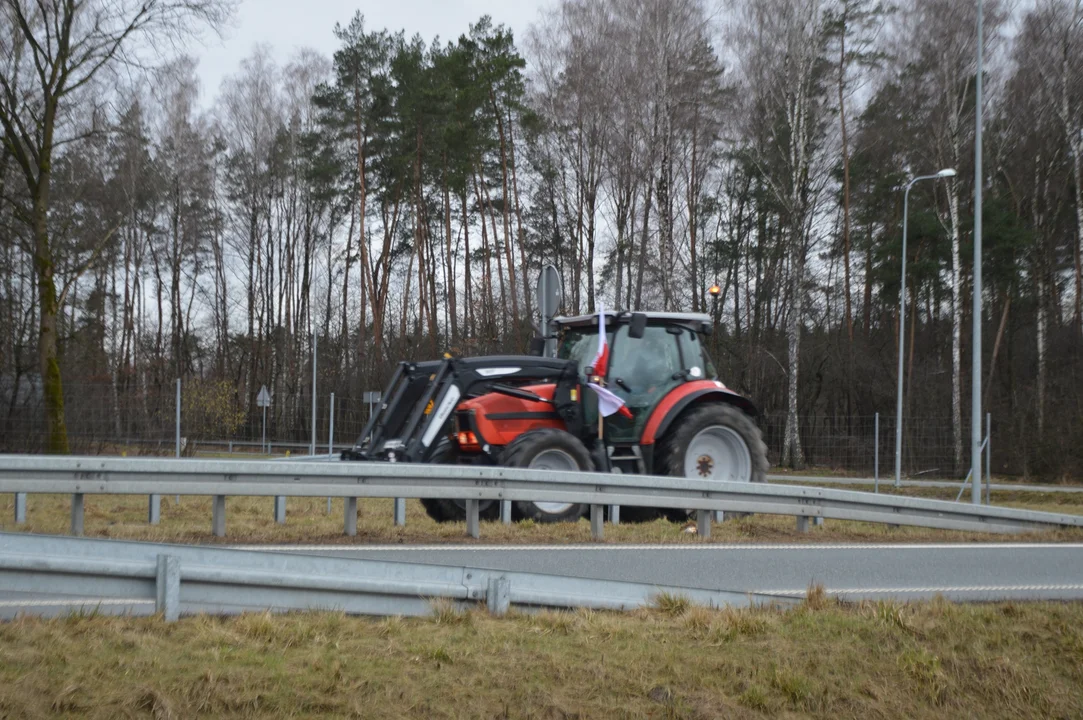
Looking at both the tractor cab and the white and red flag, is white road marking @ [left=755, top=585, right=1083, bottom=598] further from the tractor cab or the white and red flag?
the tractor cab

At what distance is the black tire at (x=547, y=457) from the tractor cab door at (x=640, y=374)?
3.05 feet

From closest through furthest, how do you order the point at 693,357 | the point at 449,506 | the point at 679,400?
the point at 449,506 < the point at 679,400 < the point at 693,357

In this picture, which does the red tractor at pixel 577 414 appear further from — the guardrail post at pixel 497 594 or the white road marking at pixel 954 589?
the guardrail post at pixel 497 594

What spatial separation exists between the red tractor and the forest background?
13.1 meters

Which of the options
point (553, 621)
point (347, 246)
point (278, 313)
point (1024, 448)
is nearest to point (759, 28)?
point (1024, 448)

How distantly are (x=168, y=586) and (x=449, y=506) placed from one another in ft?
→ 22.6

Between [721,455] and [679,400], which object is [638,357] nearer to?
[679,400]

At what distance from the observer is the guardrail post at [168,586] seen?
15.2 feet

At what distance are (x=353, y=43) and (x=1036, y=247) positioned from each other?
2374 cm

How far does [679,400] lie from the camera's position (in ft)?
39.1

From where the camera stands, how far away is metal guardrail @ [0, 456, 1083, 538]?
8445 millimetres

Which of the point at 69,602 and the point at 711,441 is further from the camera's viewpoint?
the point at 711,441

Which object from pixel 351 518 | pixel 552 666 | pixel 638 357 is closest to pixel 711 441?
pixel 638 357

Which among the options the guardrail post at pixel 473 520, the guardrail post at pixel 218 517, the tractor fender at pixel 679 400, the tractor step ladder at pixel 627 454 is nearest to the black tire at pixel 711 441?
the tractor fender at pixel 679 400
